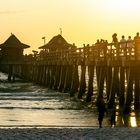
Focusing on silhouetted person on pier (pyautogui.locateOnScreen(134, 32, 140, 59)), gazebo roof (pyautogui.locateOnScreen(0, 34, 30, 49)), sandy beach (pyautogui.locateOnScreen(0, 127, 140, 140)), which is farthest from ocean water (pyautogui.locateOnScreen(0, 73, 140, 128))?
gazebo roof (pyautogui.locateOnScreen(0, 34, 30, 49))

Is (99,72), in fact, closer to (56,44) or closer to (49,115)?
(49,115)

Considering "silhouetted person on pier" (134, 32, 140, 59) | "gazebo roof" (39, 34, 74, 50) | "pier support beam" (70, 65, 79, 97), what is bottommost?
"pier support beam" (70, 65, 79, 97)

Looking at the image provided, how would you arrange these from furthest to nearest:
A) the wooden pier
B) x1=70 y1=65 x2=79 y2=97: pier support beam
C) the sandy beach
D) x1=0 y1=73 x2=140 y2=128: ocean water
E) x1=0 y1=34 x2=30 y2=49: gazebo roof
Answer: x1=0 y1=34 x2=30 y2=49: gazebo roof < x1=70 y1=65 x2=79 y2=97: pier support beam < the wooden pier < x1=0 y1=73 x2=140 y2=128: ocean water < the sandy beach

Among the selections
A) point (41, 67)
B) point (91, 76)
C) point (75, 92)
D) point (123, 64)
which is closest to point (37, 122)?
point (123, 64)

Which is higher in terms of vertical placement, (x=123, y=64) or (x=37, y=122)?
(x=123, y=64)

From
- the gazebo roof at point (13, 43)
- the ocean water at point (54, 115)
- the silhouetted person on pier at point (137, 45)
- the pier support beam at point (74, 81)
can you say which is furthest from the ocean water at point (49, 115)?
the gazebo roof at point (13, 43)

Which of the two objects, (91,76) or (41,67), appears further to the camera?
(41,67)

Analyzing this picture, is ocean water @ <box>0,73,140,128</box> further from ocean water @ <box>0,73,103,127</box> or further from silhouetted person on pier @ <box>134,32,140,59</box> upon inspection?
silhouetted person on pier @ <box>134,32,140,59</box>

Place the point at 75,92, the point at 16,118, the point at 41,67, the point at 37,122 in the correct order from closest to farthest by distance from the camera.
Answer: the point at 37,122 < the point at 16,118 < the point at 75,92 < the point at 41,67

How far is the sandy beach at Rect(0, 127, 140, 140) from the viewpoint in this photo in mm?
19328

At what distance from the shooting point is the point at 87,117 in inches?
1161

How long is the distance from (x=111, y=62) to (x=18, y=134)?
513 inches

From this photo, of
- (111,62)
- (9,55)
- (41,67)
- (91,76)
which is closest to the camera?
(111,62)

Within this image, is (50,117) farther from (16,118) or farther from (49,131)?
(49,131)
